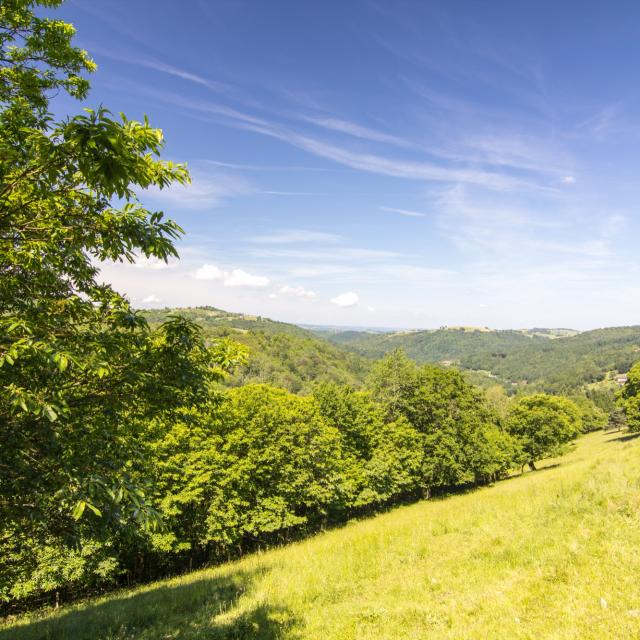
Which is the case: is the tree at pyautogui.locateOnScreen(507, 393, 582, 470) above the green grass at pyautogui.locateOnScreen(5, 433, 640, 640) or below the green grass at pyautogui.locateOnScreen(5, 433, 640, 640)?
below

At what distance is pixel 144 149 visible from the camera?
15.9 feet

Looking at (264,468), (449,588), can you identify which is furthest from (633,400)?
(449,588)

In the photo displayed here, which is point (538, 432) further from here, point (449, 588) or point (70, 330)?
point (70, 330)

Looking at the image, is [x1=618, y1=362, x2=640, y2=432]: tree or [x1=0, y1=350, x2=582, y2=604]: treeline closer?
[x1=0, y1=350, x2=582, y2=604]: treeline

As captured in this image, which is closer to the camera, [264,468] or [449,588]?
[449,588]

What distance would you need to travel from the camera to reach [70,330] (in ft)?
17.3

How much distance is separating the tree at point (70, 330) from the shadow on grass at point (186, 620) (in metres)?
3.64

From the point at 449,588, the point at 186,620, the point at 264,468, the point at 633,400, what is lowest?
the point at 633,400

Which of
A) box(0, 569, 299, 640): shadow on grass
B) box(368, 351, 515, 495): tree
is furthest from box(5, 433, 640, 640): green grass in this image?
box(368, 351, 515, 495): tree

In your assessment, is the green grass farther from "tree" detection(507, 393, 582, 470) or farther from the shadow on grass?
"tree" detection(507, 393, 582, 470)

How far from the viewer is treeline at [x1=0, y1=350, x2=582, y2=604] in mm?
9009

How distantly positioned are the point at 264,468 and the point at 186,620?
64.1 ft

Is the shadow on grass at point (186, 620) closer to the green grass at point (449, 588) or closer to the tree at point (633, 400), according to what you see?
the green grass at point (449, 588)

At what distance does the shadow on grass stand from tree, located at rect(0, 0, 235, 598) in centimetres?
364
